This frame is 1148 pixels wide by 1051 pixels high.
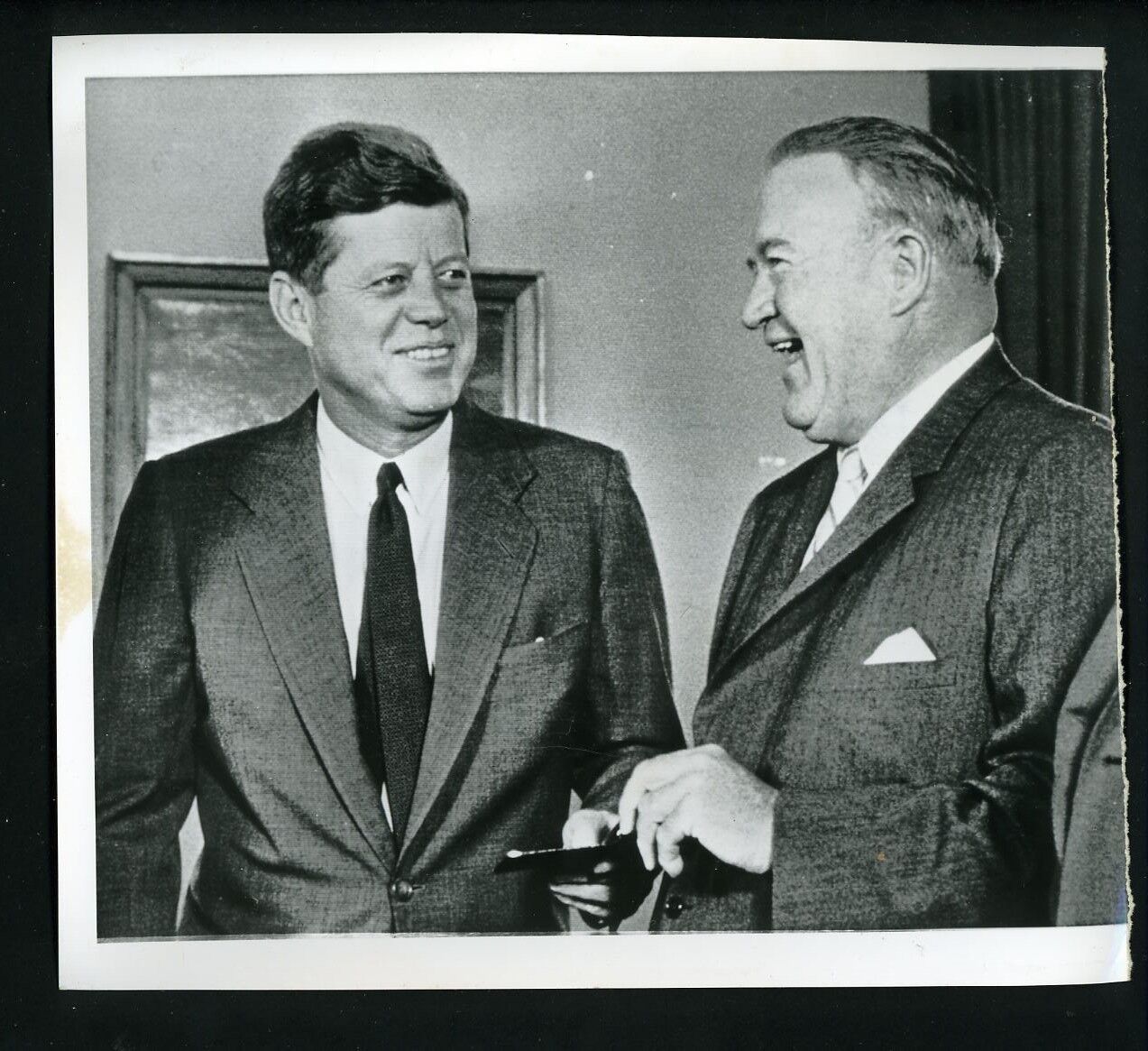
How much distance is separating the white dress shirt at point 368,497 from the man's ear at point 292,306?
3.7 inches

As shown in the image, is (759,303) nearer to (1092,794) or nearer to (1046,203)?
(1046,203)

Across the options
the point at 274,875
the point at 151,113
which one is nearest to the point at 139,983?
the point at 274,875

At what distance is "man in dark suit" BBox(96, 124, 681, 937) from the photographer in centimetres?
147

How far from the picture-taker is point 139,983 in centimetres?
151

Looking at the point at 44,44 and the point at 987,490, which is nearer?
the point at 987,490

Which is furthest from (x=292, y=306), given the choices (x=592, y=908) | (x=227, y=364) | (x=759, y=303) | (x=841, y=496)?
(x=592, y=908)

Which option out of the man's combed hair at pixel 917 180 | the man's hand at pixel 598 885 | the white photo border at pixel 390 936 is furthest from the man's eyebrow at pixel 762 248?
the man's hand at pixel 598 885

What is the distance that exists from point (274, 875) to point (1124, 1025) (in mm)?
1121

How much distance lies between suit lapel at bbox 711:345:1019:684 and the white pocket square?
106 millimetres

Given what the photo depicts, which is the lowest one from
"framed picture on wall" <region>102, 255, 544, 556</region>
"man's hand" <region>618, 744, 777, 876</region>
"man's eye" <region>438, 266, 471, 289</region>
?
"man's hand" <region>618, 744, 777, 876</region>

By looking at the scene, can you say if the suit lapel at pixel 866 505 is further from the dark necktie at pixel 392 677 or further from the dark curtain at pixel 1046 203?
the dark necktie at pixel 392 677

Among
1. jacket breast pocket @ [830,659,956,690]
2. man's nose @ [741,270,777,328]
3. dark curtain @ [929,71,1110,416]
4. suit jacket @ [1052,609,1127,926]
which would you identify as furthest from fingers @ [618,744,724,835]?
dark curtain @ [929,71,1110,416]

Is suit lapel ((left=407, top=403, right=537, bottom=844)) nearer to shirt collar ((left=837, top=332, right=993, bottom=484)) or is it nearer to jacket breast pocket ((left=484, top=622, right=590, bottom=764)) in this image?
jacket breast pocket ((left=484, top=622, right=590, bottom=764))

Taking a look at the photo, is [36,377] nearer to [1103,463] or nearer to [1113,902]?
[1103,463]
